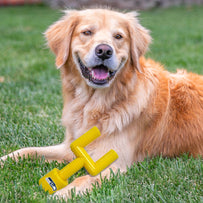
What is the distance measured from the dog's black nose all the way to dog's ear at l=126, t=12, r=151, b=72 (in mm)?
409

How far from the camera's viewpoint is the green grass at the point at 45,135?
2.42 m

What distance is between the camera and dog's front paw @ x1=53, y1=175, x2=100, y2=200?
2430 mm

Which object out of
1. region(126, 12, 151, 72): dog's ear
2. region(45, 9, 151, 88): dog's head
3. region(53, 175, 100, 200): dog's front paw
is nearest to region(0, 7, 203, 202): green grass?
A: region(53, 175, 100, 200): dog's front paw

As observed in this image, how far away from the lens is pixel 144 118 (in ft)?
10.1

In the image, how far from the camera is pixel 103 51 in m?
2.80

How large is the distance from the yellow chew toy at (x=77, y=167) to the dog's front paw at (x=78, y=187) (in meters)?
0.05

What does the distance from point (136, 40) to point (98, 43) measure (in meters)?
0.55

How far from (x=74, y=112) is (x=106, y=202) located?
1103 mm

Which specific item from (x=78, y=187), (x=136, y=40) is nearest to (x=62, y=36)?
(x=136, y=40)

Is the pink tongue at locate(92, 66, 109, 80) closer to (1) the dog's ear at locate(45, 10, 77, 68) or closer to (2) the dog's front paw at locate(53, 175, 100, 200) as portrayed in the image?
(1) the dog's ear at locate(45, 10, 77, 68)

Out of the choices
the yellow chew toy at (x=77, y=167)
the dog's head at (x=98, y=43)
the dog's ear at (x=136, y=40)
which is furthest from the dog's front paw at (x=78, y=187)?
the dog's ear at (x=136, y=40)

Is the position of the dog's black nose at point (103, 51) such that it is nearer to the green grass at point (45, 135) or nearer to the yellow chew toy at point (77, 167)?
the yellow chew toy at point (77, 167)

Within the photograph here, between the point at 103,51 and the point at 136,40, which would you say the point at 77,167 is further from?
the point at 136,40

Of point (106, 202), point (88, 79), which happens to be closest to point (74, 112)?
point (88, 79)
